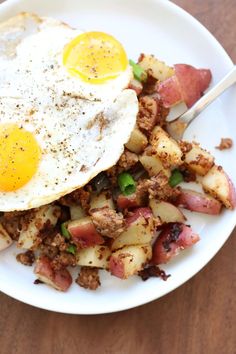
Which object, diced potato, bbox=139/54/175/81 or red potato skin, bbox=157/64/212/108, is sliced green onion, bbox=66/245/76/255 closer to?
red potato skin, bbox=157/64/212/108

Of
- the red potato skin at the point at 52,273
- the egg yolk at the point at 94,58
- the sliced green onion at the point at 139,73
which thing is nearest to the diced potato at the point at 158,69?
the sliced green onion at the point at 139,73

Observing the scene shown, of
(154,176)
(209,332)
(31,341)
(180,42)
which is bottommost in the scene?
(31,341)

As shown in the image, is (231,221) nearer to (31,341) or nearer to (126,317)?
(126,317)

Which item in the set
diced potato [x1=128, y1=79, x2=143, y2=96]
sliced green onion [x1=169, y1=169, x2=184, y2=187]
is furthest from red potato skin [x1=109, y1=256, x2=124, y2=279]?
diced potato [x1=128, y1=79, x2=143, y2=96]

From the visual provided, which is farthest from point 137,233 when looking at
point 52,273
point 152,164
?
point 52,273

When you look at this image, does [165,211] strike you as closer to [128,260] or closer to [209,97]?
[128,260]

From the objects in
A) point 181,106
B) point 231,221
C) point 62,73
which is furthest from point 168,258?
point 62,73
